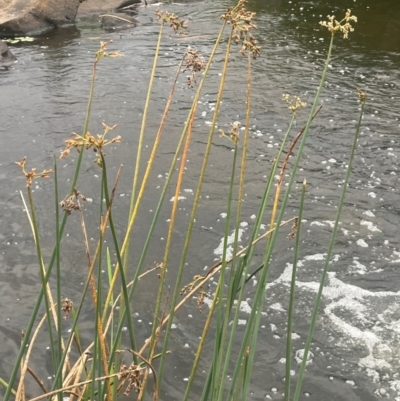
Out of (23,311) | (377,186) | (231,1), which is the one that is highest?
(231,1)

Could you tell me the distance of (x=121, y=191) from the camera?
449 cm

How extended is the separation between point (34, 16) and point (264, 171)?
16.5 ft

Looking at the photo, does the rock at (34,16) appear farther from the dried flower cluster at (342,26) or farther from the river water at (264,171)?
the dried flower cluster at (342,26)

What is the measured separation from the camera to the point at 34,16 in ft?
27.7

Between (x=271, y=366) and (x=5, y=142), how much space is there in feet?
10.5

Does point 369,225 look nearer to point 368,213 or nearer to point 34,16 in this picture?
point 368,213

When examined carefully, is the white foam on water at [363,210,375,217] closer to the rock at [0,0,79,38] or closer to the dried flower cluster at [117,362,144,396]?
the dried flower cluster at [117,362,144,396]

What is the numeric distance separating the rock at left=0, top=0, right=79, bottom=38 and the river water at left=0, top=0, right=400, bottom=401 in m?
0.36

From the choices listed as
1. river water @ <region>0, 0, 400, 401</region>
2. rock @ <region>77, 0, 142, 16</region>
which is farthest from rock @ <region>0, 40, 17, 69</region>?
rock @ <region>77, 0, 142, 16</region>

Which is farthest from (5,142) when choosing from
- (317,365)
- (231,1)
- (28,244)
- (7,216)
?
(231,1)

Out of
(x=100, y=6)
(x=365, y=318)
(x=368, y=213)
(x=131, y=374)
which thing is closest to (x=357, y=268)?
(x=365, y=318)

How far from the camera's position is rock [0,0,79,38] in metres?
8.27

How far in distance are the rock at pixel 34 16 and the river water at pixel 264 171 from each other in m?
0.36

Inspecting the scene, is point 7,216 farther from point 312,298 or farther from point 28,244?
point 312,298
